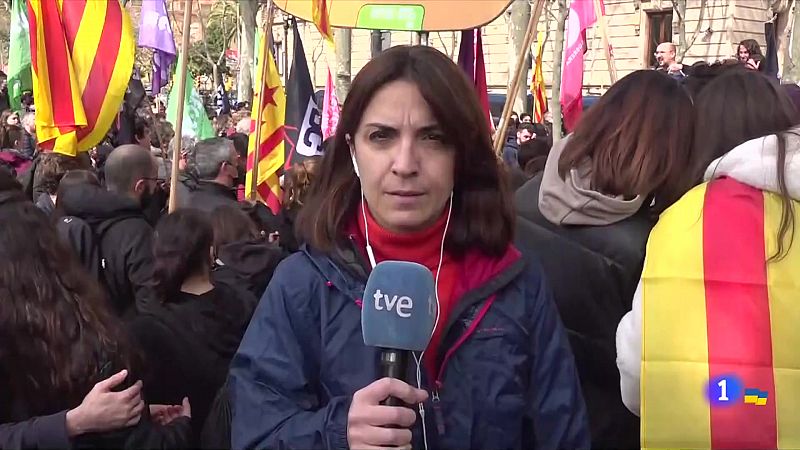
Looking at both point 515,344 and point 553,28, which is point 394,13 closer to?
point 515,344

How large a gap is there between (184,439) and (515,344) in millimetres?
1180

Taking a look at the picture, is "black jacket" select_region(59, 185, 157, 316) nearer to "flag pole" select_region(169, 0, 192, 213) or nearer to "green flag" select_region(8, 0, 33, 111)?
"flag pole" select_region(169, 0, 192, 213)

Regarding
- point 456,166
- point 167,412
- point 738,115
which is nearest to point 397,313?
point 456,166

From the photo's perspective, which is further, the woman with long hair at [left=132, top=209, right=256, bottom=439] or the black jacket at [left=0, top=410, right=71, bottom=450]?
the woman with long hair at [left=132, top=209, right=256, bottom=439]

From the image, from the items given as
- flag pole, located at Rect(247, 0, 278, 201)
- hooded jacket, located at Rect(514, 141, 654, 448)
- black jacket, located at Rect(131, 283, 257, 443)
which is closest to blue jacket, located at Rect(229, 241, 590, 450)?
hooded jacket, located at Rect(514, 141, 654, 448)

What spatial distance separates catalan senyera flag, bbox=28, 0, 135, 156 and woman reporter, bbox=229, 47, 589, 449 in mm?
3470

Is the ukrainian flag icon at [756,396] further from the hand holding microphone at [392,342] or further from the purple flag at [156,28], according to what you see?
the purple flag at [156,28]

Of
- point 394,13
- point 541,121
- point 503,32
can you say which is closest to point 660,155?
point 394,13

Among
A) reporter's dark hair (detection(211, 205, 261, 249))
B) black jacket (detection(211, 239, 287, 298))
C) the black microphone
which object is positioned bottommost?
black jacket (detection(211, 239, 287, 298))

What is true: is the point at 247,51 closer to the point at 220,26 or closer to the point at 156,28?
the point at 156,28

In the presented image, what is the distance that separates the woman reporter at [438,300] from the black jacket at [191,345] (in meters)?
1.25

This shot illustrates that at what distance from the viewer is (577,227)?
2.48 metres

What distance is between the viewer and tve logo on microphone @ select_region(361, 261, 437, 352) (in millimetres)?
1562

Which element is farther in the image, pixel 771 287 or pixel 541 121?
A: pixel 541 121
